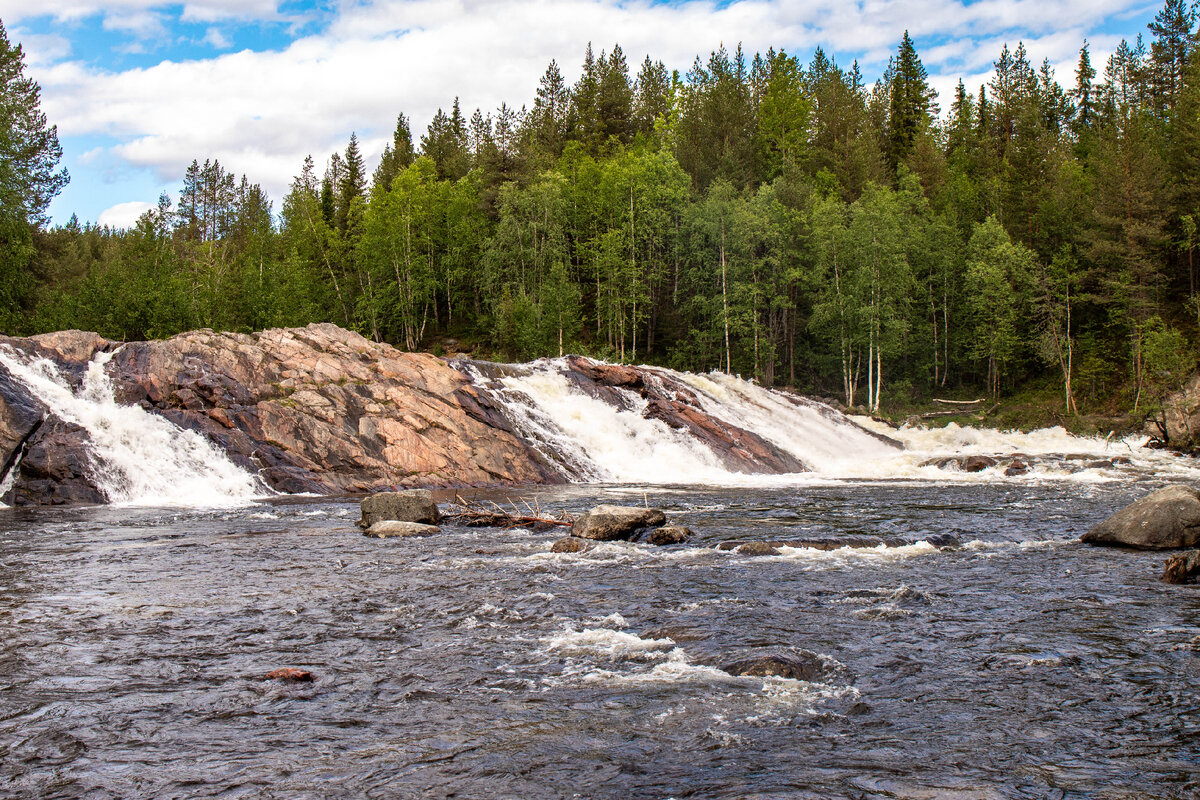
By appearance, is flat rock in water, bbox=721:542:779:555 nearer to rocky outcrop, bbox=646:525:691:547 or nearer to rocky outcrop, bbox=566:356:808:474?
rocky outcrop, bbox=646:525:691:547

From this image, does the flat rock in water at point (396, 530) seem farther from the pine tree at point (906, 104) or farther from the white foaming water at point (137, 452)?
the pine tree at point (906, 104)

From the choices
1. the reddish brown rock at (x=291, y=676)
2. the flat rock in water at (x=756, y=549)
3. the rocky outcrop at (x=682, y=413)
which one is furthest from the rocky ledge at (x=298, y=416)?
the reddish brown rock at (x=291, y=676)

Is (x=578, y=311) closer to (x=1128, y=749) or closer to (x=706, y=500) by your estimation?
(x=706, y=500)

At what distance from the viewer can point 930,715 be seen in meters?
7.93

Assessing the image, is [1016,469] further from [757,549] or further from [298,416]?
[298,416]

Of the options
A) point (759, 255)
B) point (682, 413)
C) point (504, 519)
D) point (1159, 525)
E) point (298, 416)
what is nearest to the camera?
point (1159, 525)

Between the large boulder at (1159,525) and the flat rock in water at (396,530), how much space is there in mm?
15378

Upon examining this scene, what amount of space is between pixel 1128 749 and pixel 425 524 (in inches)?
652

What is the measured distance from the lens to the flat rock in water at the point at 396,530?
19.5m

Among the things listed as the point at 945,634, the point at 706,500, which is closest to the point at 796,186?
the point at 706,500

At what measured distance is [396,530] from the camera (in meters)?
19.6

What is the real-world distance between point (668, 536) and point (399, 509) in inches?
299

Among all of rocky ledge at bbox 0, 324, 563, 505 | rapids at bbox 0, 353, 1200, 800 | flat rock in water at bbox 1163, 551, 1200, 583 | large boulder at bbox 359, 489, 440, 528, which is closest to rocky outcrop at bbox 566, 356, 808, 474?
rocky ledge at bbox 0, 324, 563, 505

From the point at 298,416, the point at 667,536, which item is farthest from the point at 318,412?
the point at 667,536
